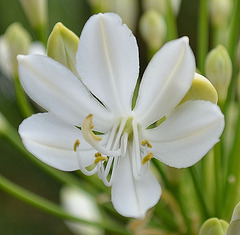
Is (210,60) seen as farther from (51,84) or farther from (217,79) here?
(51,84)

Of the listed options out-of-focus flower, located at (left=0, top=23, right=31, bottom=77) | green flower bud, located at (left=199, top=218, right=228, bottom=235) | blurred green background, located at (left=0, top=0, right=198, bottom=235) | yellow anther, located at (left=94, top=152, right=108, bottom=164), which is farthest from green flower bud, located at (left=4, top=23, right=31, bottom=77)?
blurred green background, located at (left=0, top=0, right=198, bottom=235)

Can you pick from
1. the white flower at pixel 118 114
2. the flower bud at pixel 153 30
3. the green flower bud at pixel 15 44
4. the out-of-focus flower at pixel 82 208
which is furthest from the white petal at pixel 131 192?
the out-of-focus flower at pixel 82 208

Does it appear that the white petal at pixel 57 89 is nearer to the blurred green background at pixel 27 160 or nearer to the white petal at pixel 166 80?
the white petal at pixel 166 80

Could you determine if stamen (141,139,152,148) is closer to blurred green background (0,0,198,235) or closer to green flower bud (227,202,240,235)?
green flower bud (227,202,240,235)

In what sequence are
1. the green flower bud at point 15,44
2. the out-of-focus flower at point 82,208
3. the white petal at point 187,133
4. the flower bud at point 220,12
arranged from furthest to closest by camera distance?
the out-of-focus flower at point 82,208 → the flower bud at point 220,12 → the green flower bud at point 15,44 → the white petal at point 187,133

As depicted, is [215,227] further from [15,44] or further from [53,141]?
[15,44]

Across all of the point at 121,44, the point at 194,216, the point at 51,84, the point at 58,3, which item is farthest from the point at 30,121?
the point at 58,3
